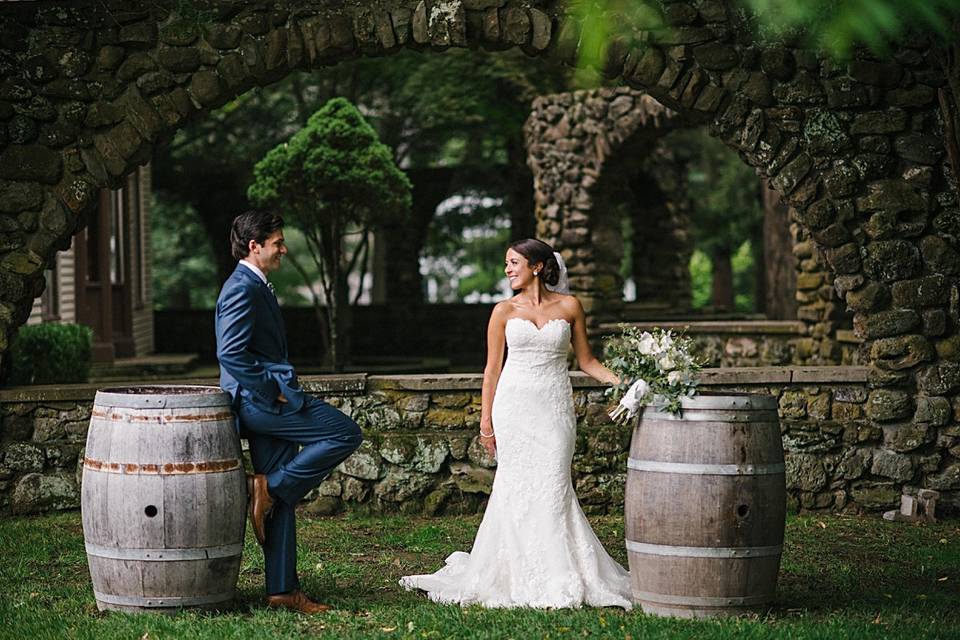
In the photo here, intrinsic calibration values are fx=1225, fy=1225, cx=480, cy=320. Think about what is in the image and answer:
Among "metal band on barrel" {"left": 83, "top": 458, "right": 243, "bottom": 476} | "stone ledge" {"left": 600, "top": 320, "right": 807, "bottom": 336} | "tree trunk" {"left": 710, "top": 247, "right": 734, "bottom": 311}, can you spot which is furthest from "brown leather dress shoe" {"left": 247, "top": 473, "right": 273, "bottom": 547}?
"tree trunk" {"left": 710, "top": 247, "right": 734, "bottom": 311}

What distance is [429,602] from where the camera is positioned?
18.8 feet

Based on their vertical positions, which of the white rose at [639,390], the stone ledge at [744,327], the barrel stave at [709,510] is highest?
the stone ledge at [744,327]

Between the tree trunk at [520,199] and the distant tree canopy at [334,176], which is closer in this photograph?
the distant tree canopy at [334,176]

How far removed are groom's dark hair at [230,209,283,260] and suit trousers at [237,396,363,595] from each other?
0.68m

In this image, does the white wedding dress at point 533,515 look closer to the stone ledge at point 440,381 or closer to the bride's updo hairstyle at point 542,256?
the bride's updo hairstyle at point 542,256

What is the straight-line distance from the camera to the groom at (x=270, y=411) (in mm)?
5227

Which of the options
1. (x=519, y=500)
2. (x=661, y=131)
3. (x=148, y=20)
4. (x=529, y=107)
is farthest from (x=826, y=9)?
(x=529, y=107)

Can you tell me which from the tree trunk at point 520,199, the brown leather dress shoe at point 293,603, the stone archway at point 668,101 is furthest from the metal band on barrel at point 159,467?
the tree trunk at point 520,199

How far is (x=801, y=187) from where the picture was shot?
8133mm

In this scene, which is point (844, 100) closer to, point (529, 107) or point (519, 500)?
point (519, 500)

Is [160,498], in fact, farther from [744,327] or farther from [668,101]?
[744,327]

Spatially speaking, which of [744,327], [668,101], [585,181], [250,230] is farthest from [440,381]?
[585,181]

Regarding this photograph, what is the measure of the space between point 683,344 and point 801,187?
3091 millimetres

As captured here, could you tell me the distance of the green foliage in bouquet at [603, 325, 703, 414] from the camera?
17.3ft
